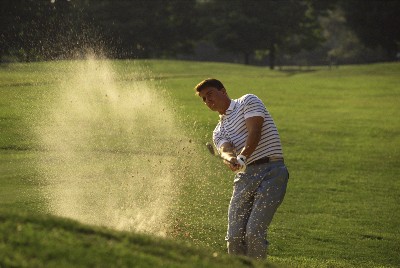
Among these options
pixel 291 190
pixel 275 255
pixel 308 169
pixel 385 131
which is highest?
pixel 385 131

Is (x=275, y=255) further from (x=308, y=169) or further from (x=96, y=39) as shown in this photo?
(x=96, y=39)

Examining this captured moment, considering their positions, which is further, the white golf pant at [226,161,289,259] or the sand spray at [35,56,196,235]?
the sand spray at [35,56,196,235]

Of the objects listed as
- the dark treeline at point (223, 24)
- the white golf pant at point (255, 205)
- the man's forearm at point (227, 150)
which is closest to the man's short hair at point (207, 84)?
the man's forearm at point (227, 150)

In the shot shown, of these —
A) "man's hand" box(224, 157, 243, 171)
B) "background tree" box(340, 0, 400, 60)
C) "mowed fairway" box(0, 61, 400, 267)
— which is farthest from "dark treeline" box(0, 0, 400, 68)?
"man's hand" box(224, 157, 243, 171)

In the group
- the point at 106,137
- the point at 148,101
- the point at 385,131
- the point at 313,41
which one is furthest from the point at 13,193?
the point at 313,41

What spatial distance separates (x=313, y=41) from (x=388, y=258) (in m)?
70.1

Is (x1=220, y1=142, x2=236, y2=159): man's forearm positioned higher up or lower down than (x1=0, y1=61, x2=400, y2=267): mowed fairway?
lower down

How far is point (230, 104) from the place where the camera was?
26.7ft

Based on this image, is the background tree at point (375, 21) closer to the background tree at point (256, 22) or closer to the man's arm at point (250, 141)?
the background tree at point (256, 22)

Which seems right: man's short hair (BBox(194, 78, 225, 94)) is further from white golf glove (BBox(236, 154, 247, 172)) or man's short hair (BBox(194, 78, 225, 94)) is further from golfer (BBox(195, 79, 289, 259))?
white golf glove (BBox(236, 154, 247, 172))

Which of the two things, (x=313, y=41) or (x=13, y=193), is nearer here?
(x=13, y=193)

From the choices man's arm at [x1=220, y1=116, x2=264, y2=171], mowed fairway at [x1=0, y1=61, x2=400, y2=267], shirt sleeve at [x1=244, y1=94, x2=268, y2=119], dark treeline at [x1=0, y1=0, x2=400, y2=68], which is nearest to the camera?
man's arm at [x1=220, y1=116, x2=264, y2=171]

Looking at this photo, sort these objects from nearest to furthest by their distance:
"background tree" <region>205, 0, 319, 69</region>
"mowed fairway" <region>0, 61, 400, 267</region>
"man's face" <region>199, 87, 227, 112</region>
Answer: "man's face" <region>199, 87, 227, 112</region>
"mowed fairway" <region>0, 61, 400, 267</region>
"background tree" <region>205, 0, 319, 69</region>

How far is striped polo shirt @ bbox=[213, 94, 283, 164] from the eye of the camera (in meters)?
7.83
